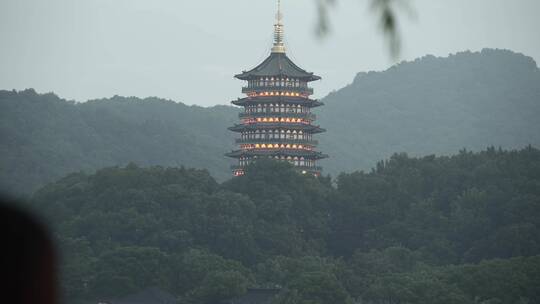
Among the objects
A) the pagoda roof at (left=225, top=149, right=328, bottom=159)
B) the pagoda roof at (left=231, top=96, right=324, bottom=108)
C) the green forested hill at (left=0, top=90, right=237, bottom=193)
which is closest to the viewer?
the pagoda roof at (left=231, top=96, right=324, bottom=108)

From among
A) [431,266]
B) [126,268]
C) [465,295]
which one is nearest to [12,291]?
[126,268]

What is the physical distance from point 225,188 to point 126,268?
63.3 feet

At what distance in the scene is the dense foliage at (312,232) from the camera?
9369 centimetres

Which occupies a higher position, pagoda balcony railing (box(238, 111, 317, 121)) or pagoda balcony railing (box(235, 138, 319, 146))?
pagoda balcony railing (box(238, 111, 317, 121))

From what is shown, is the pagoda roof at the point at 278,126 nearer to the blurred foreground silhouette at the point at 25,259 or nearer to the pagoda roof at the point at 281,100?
the pagoda roof at the point at 281,100

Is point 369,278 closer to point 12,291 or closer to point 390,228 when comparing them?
point 390,228

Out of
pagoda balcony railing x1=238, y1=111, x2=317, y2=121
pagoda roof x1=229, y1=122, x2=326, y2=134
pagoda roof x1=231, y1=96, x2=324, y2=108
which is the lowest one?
pagoda roof x1=229, y1=122, x2=326, y2=134

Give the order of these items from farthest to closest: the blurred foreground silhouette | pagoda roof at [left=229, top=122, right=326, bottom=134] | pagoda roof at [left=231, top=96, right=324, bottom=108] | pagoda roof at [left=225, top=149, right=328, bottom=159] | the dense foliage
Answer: pagoda roof at [left=225, top=149, right=328, bottom=159] < pagoda roof at [left=231, top=96, right=324, bottom=108] < pagoda roof at [left=229, top=122, right=326, bottom=134] < the dense foliage < the blurred foreground silhouette

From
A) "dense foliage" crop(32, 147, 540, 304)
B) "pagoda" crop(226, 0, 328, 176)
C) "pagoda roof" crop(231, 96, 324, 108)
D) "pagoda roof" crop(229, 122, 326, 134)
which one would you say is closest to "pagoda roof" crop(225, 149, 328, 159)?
"pagoda" crop(226, 0, 328, 176)

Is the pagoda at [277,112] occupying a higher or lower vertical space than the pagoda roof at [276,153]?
higher

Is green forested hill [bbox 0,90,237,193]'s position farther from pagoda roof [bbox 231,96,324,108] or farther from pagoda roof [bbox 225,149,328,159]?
pagoda roof [bbox 231,96,324,108]

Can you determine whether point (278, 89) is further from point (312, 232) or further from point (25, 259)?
point (25, 259)

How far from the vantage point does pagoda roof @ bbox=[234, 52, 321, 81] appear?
392 ft

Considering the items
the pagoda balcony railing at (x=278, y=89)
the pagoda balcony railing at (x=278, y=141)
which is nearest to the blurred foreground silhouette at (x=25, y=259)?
the pagoda balcony railing at (x=278, y=141)
